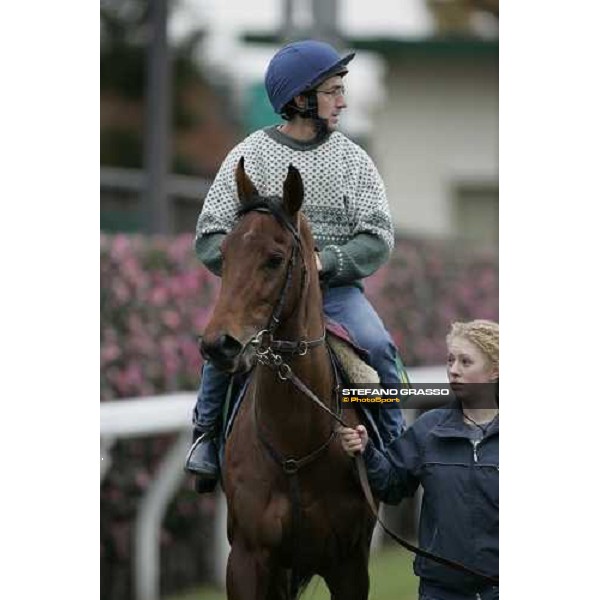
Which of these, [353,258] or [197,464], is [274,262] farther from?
[197,464]

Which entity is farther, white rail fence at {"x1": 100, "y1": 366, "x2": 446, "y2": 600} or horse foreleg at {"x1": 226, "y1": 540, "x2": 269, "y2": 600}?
white rail fence at {"x1": 100, "y1": 366, "x2": 446, "y2": 600}

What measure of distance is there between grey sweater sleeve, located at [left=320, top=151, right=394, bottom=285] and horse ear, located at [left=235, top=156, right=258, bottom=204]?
37 cm

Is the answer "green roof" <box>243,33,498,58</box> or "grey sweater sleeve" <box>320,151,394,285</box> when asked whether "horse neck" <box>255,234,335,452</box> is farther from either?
"green roof" <box>243,33,498,58</box>

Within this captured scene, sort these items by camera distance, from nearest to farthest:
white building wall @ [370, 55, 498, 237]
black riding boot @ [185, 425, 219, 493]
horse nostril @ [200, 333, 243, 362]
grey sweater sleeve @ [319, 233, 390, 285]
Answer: horse nostril @ [200, 333, 243, 362] → grey sweater sleeve @ [319, 233, 390, 285] → black riding boot @ [185, 425, 219, 493] → white building wall @ [370, 55, 498, 237]

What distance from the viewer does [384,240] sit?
564cm

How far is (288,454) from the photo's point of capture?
17.7 feet

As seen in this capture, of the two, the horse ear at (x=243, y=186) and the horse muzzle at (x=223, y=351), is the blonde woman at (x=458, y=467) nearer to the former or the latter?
A: the horse muzzle at (x=223, y=351)

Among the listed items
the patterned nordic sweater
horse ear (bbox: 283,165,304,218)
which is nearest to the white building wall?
the patterned nordic sweater

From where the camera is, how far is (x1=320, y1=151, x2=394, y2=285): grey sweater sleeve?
18.1 ft

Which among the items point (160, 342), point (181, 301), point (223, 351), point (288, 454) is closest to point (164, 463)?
point (160, 342)

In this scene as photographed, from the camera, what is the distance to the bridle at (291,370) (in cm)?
513
